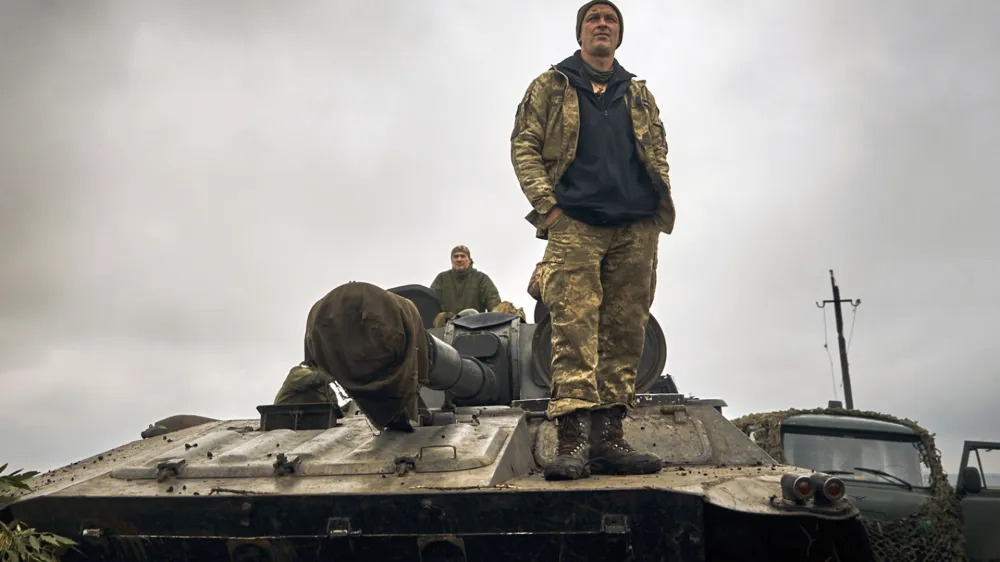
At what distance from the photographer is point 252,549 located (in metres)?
3.85

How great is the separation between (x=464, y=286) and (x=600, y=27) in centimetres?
609

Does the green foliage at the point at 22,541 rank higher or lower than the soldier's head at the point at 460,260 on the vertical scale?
lower

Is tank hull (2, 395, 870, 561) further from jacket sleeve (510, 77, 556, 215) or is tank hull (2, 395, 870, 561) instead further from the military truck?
the military truck

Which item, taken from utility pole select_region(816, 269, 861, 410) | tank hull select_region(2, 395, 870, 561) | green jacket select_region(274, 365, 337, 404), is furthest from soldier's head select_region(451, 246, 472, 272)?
utility pole select_region(816, 269, 861, 410)

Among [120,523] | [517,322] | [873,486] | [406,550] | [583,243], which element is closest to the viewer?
[406,550]

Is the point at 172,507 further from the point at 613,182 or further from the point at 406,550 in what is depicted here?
the point at 613,182

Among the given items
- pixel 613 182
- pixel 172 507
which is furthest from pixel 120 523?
pixel 613 182

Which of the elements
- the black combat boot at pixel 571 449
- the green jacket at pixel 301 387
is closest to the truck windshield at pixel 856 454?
the green jacket at pixel 301 387

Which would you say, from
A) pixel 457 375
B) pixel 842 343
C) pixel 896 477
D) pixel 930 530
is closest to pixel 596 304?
pixel 457 375

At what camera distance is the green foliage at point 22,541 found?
3.77m

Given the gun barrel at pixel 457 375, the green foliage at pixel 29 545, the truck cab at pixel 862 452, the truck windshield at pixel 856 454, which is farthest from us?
the truck windshield at pixel 856 454

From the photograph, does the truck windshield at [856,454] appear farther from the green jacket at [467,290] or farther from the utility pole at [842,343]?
the utility pole at [842,343]

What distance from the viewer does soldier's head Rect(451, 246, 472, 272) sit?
10.8 m

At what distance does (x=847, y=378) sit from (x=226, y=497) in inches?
875
